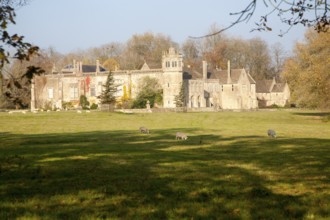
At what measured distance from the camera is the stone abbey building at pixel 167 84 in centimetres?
9488

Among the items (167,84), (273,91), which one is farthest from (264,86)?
(167,84)

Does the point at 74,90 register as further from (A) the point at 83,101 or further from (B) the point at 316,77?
(B) the point at 316,77

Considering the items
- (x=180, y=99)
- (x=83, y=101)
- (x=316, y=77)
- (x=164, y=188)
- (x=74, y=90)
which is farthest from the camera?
(x=74, y=90)

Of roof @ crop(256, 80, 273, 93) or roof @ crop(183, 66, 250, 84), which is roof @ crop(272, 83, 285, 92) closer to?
roof @ crop(256, 80, 273, 93)

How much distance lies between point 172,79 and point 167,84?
127cm

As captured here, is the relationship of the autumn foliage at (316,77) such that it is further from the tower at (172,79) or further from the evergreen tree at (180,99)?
the tower at (172,79)

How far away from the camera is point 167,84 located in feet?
310

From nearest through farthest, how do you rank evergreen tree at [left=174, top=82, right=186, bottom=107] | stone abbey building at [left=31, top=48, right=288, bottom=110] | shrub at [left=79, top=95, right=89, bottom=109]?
evergreen tree at [left=174, top=82, right=186, bottom=107] → stone abbey building at [left=31, top=48, right=288, bottom=110] → shrub at [left=79, top=95, right=89, bottom=109]

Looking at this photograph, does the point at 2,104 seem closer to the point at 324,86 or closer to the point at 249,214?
the point at 324,86

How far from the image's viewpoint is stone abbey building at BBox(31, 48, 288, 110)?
94875 millimetres

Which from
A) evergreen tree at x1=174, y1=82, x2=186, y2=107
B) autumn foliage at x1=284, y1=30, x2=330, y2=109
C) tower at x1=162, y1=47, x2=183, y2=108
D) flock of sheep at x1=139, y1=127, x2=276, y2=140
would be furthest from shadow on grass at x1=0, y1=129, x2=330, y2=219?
tower at x1=162, y1=47, x2=183, y2=108

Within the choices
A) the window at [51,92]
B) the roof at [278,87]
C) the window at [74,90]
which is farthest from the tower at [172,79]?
the roof at [278,87]

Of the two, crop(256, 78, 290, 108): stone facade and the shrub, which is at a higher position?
crop(256, 78, 290, 108): stone facade

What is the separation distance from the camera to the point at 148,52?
446 ft
